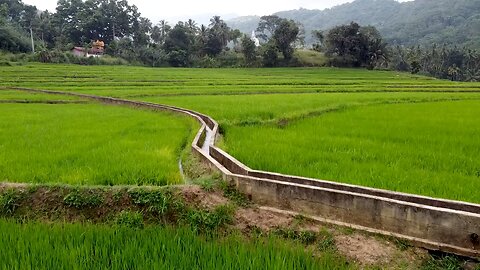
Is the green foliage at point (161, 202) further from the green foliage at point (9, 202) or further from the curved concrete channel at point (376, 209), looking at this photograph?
the green foliage at point (9, 202)

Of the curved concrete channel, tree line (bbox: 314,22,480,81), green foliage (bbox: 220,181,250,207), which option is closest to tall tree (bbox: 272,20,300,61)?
tree line (bbox: 314,22,480,81)

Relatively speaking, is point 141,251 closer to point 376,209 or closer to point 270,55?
point 376,209

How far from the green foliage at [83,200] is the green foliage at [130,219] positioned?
408mm

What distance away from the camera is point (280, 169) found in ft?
18.9

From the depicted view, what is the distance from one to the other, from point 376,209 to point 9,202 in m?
4.15

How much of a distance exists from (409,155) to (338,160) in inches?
54.3

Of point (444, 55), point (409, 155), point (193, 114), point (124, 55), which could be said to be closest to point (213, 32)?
point (124, 55)

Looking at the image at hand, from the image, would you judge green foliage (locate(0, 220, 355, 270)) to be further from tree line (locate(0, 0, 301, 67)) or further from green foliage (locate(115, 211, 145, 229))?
tree line (locate(0, 0, 301, 67))

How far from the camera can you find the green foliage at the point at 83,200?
15.6 ft

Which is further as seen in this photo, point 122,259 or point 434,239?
point 434,239

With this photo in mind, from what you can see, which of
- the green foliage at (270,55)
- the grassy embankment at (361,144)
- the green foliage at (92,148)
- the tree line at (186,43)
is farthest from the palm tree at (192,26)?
the green foliage at (92,148)

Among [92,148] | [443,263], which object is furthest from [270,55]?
[443,263]

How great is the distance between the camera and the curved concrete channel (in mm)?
3498

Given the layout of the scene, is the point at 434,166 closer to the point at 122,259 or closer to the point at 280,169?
the point at 280,169
